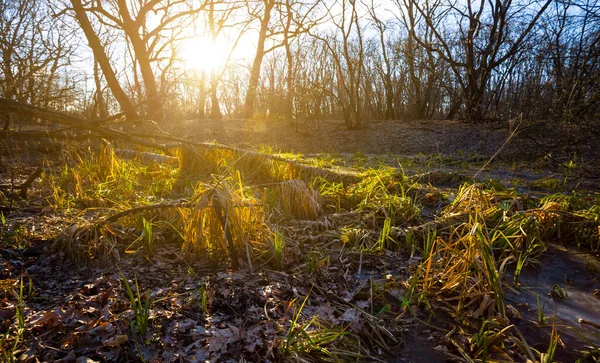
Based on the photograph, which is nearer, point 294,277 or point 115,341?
point 115,341

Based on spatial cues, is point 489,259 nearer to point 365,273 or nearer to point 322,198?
point 365,273

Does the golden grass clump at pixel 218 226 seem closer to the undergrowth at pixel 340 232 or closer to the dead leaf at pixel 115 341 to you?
the undergrowth at pixel 340 232

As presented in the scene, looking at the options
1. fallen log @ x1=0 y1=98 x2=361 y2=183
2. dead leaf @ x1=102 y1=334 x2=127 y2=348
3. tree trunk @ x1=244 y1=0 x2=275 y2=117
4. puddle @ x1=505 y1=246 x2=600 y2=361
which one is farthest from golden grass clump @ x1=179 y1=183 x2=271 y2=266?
tree trunk @ x1=244 y1=0 x2=275 y2=117

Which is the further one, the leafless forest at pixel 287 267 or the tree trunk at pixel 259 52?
the tree trunk at pixel 259 52

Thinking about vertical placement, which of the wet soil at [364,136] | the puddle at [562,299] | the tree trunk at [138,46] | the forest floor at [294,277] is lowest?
the puddle at [562,299]

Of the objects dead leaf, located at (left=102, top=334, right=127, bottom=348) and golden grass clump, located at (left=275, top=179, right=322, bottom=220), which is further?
golden grass clump, located at (left=275, top=179, right=322, bottom=220)

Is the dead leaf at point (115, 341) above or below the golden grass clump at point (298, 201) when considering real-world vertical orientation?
below

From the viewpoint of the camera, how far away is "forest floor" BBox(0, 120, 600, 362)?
141 centimetres

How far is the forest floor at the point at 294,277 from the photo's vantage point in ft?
4.63

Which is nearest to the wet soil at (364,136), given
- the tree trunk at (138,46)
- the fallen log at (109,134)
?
the tree trunk at (138,46)

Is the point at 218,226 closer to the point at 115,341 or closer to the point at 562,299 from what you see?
the point at 115,341

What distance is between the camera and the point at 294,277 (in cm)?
200

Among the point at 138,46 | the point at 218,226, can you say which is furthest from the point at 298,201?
the point at 138,46

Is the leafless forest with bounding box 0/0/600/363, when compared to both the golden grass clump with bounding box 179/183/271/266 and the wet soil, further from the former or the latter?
the wet soil
